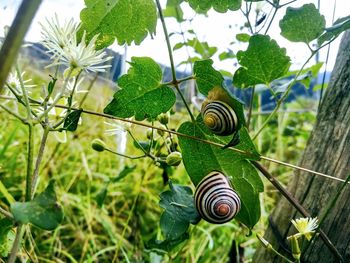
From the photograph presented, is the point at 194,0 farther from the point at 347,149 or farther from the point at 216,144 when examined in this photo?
the point at 347,149

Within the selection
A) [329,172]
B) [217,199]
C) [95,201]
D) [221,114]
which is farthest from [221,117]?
[95,201]

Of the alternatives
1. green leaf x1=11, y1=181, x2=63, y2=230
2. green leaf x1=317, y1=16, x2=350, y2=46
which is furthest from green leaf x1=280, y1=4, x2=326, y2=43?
green leaf x1=11, y1=181, x2=63, y2=230

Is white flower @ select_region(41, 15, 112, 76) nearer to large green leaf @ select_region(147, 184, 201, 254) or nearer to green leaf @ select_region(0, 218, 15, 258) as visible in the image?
green leaf @ select_region(0, 218, 15, 258)

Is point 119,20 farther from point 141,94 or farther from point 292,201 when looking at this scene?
point 292,201

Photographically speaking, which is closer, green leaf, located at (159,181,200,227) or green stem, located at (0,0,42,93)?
green stem, located at (0,0,42,93)

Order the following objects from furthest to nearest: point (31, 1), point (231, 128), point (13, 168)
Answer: point (13, 168) < point (231, 128) < point (31, 1)

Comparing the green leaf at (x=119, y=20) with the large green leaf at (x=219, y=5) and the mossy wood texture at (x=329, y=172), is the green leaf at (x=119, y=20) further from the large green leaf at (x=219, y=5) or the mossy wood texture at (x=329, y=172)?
the mossy wood texture at (x=329, y=172)

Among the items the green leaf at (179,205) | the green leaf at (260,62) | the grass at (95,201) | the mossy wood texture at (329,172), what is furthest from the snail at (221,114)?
the grass at (95,201)

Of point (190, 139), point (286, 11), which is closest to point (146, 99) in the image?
point (190, 139)
